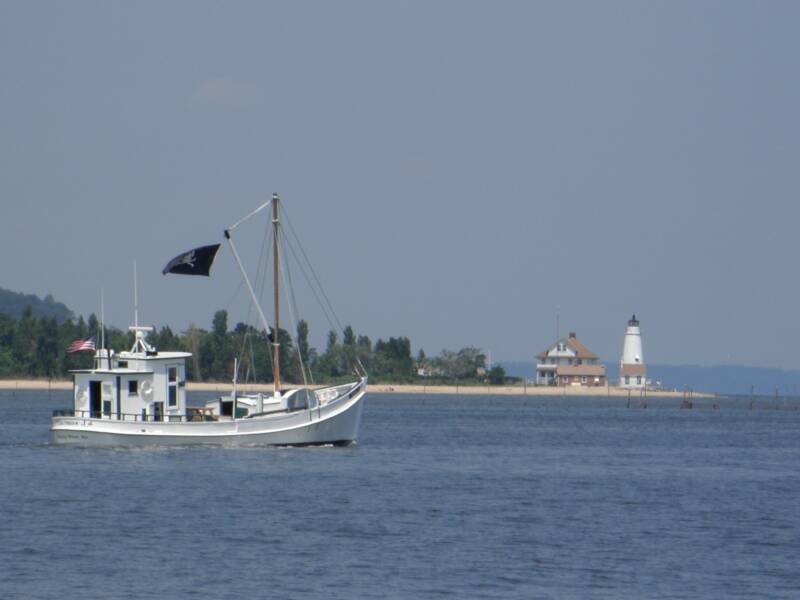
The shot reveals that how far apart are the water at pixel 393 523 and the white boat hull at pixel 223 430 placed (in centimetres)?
69

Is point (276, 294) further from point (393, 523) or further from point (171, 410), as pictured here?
point (393, 523)

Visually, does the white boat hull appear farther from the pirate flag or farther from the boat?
the pirate flag

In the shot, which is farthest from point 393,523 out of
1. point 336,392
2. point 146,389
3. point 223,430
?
point 336,392

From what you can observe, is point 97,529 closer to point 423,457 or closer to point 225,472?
point 225,472

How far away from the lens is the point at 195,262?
74.6 metres

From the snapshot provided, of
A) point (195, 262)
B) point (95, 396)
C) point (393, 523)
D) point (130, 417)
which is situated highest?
point (195, 262)

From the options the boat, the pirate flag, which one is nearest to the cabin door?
the boat

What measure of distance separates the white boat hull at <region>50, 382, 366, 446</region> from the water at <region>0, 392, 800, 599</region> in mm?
694

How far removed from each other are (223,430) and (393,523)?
84.4ft

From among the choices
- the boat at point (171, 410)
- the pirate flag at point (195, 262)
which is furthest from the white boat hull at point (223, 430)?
the pirate flag at point (195, 262)

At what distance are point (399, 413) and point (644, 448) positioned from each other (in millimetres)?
57927

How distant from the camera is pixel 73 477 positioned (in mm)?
60750

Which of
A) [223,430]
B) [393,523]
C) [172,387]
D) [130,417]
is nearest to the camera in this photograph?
[393,523]

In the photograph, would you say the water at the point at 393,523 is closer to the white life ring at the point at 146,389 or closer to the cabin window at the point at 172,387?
the cabin window at the point at 172,387
